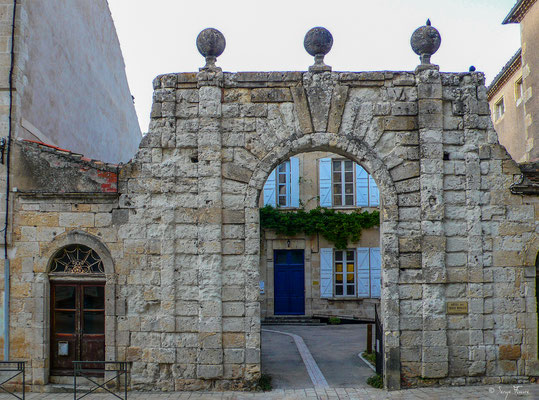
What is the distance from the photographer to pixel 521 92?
45.2ft

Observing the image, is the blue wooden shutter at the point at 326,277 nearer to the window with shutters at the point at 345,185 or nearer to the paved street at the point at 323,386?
the window with shutters at the point at 345,185

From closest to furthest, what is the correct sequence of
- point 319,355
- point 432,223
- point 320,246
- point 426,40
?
point 432,223 → point 426,40 → point 319,355 → point 320,246

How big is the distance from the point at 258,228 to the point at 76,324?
299 centimetres

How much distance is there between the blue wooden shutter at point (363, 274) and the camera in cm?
1385

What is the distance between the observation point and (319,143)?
7133 mm

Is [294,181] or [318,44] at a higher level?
[318,44]

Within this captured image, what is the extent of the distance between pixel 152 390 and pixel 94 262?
78.9 inches

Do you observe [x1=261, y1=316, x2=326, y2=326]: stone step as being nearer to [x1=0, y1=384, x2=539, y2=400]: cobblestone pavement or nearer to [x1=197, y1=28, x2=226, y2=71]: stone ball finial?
[x1=0, y1=384, x2=539, y2=400]: cobblestone pavement

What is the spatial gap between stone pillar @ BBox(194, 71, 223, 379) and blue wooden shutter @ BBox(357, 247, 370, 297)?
25.1 ft

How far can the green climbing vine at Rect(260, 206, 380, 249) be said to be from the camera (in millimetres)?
13898

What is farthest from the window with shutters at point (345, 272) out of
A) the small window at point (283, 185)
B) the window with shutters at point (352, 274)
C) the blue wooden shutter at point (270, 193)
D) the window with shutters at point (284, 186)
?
the blue wooden shutter at point (270, 193)

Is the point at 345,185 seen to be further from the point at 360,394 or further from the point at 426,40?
the point at 360,394

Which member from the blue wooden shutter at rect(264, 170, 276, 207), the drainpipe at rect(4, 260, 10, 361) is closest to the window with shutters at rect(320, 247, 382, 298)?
the blue wooden shutter at rect(264, 170, 276, 207)

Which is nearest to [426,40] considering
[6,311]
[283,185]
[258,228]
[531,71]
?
[258,228]
